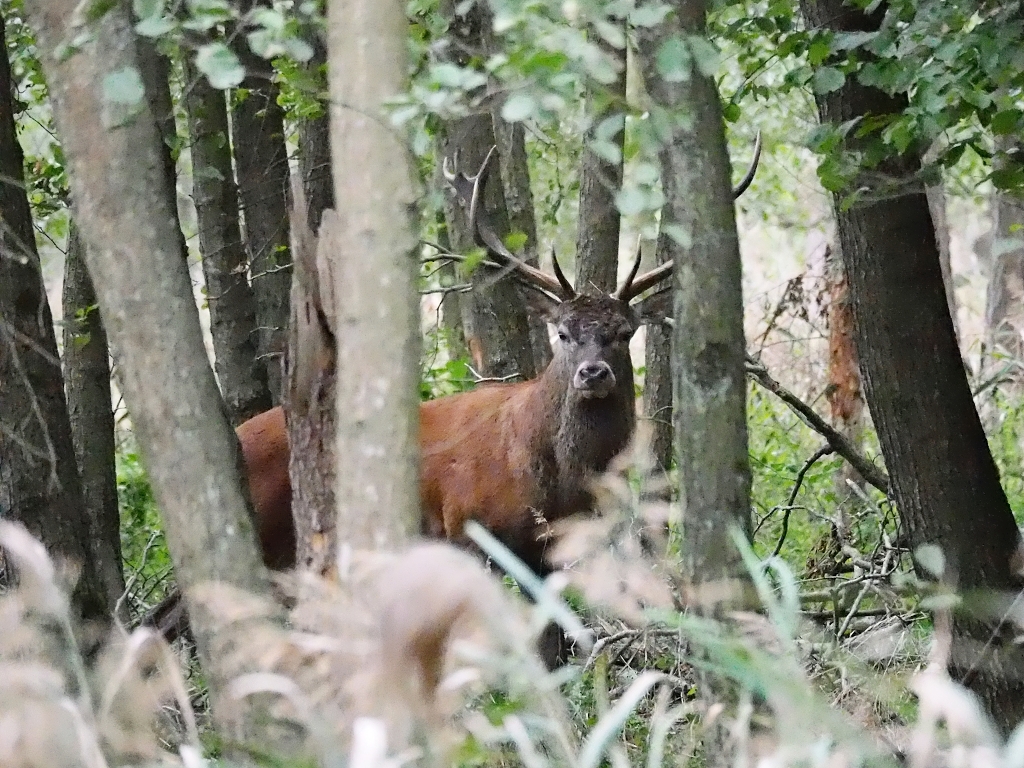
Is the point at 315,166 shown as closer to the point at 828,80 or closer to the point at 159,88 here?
the point at 159,88

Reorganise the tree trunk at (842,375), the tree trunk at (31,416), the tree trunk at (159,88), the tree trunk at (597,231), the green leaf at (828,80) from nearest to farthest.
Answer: the tree trunk at (159,88) → the green leaf at (828,80) → the tree trunk at (31,416) → the tree trunk at (597,231) → the tree trunk at (842,375)

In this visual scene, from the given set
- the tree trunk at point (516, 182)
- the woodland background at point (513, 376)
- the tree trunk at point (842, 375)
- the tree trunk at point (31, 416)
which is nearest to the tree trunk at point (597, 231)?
the woodland background at point (513, 376)

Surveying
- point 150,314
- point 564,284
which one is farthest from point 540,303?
point 150,314

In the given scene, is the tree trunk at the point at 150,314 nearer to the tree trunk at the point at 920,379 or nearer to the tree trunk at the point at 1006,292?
the tree trunk at the point at 920,379

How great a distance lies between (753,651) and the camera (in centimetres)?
232

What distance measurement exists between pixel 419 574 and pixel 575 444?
4.80 m

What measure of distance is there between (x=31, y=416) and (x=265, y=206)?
3234 mm

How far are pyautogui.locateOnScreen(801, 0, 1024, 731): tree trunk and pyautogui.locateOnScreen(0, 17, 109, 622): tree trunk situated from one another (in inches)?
119

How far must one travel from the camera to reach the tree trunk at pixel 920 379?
5344 millimetres

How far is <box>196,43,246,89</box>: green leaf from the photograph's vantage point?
9.47 ft

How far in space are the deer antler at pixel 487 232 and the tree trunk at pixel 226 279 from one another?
1.17 metres

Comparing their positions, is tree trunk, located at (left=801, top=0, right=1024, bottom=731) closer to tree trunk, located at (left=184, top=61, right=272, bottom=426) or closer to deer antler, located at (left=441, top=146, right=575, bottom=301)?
deer antler, located at (left=441, top=146, right=575, bottom=301)

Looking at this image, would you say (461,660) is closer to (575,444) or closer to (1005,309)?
(575,444)

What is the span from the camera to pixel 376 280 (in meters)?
3.05
